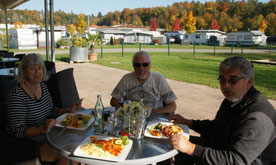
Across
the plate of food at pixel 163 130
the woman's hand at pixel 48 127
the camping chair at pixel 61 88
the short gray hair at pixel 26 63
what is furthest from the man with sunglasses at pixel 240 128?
the camping chair at pixel 61 88

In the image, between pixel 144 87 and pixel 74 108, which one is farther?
pixel 144 87

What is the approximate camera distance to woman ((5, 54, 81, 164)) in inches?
77.8

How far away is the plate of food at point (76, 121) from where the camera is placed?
6.52ft

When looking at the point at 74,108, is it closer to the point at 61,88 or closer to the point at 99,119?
the point at 99,119

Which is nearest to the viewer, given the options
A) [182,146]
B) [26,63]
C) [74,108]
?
[182,146]

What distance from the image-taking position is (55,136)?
72.4 inches

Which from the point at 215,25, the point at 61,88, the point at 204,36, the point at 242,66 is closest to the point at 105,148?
the point at 242,66

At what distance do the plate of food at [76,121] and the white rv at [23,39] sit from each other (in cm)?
2791

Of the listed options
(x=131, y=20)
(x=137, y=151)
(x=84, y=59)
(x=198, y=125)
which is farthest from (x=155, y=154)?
(x=131, y=20)

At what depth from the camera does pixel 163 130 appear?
1895 mm

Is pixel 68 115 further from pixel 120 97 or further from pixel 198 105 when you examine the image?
pixel 198 105

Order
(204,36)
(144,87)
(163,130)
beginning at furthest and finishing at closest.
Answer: (204,36) → (144,87) → (163,130)

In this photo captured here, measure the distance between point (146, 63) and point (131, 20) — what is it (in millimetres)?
114009

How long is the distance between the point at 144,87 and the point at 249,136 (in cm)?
160
